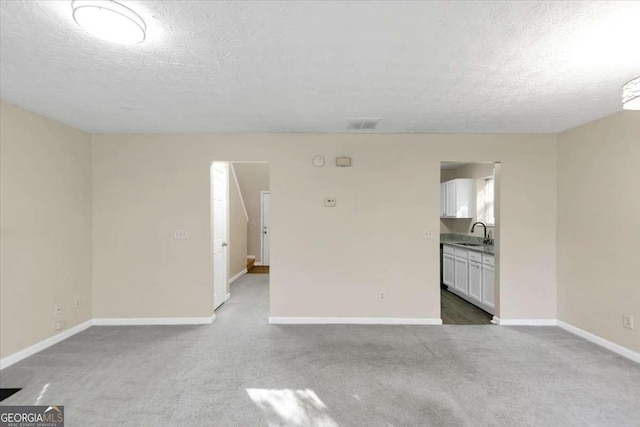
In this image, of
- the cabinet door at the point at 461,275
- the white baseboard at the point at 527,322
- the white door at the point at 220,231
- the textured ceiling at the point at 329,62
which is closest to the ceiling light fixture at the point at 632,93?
the textured ceiling at the point at 329,62

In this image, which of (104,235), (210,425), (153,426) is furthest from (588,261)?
(104,235)

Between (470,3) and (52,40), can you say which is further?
(52,40)

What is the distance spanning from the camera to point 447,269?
5.27 meters

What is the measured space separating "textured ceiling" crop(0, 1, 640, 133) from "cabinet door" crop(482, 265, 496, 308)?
2137 millimetres

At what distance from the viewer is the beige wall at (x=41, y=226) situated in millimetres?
2578

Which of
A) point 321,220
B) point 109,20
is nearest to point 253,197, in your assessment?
point 321,220

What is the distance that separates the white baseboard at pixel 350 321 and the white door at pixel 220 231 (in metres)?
1.17

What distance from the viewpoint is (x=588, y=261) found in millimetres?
3162

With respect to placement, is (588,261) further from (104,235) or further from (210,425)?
(104,235)

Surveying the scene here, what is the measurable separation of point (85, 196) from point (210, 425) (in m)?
3.22

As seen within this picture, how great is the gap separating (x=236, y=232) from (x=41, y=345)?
3.63 meters

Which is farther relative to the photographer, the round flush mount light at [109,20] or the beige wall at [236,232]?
the beige wall at [236,232]

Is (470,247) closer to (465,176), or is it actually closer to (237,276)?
(465,176)

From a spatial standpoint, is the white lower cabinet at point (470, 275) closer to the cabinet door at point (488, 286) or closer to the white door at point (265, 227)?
the cabinet door at point (488, 286)
